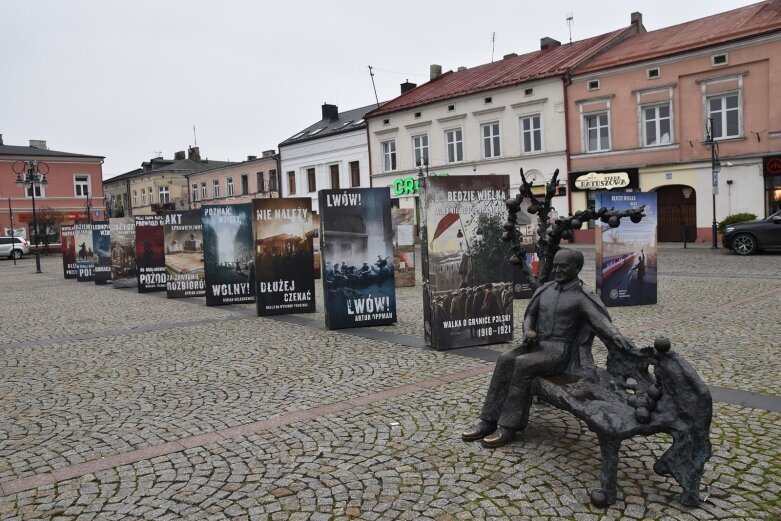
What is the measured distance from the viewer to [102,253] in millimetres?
21594

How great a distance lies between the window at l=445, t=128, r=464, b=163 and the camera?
34312 mm

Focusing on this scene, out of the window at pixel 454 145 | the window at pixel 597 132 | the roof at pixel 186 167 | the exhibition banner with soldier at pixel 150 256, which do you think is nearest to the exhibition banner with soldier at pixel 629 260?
the exhibition banner with soldier at pixel 150 256

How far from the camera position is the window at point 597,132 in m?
28.5

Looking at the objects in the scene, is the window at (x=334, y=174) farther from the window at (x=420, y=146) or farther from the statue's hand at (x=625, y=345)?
the statue's hand at (x=625, y=345)

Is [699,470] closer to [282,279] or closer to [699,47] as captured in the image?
[282,279]

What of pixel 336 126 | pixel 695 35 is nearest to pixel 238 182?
pixel 336 126

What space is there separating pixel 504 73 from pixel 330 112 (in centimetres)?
1582

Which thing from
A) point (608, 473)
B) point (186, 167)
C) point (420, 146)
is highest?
point (186, 167)

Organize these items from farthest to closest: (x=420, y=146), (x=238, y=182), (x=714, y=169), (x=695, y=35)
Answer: (x=238, y=182), (x=420, y=146), (x=695, y=35), (x=714, y=169)

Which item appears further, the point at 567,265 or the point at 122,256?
the point at 122,256

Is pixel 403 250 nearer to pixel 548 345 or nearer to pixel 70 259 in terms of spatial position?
pixel 548 345

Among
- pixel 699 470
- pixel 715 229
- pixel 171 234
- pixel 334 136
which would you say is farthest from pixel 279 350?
pixel 334 136

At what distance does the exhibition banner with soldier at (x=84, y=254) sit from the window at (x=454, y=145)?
61.7 feet

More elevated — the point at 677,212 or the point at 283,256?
the point at 677,212
